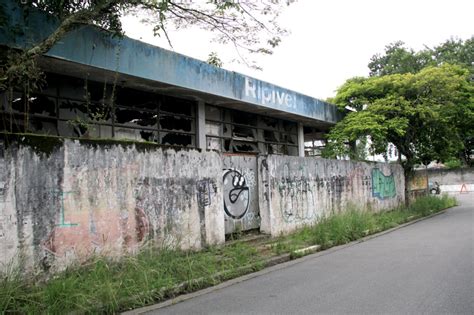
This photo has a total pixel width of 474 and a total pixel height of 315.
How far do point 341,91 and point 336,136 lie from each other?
2728 mm

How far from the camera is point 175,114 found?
14031 mm

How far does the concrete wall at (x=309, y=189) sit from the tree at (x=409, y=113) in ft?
5.54

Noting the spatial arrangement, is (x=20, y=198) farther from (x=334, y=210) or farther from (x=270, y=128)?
(x=270, y=128)

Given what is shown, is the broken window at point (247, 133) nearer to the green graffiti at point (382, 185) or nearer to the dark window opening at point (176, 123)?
the dark window opening at point (176, 123)

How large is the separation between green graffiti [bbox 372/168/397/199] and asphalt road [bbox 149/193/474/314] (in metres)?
8.58

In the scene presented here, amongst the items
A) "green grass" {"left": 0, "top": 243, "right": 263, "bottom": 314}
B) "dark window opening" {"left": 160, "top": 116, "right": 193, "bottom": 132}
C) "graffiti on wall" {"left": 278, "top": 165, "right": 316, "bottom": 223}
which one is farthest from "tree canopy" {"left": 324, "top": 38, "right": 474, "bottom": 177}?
"green grass" {"left": 0, "top": 243, "right": 263, "bottom": 314}

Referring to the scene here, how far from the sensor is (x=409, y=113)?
60.2 ft

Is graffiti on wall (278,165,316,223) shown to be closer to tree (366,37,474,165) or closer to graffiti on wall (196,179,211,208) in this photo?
graffiti on wall (196,179,211,208)

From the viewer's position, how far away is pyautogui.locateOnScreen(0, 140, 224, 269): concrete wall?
252 inches

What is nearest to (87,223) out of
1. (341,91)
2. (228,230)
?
(228,230)

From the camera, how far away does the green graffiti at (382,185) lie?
61.7 feet

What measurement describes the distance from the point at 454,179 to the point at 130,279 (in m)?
45.3

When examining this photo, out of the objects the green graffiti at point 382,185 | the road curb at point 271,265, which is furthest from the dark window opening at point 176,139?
the green graffiti at point 382,185

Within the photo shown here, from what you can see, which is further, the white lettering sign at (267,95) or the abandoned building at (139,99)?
the white lettering sign at (267,95)
